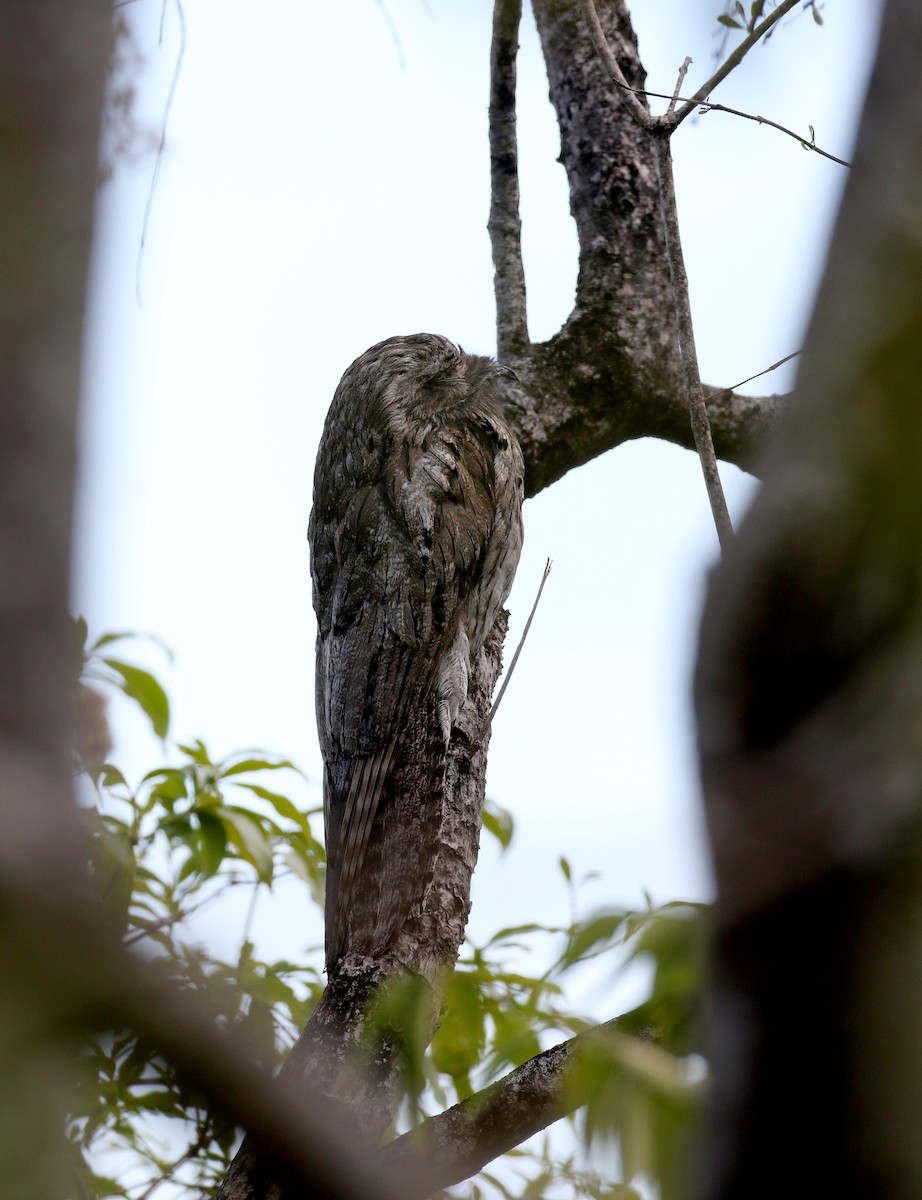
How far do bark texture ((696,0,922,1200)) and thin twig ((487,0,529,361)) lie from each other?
11.5ft


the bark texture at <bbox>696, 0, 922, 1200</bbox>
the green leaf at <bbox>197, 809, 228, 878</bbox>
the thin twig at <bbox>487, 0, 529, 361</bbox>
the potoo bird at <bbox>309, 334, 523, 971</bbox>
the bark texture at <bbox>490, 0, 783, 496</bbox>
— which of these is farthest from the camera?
the thin twig at <bbox>487, 0, 529, 361</bbox>

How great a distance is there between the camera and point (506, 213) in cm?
422

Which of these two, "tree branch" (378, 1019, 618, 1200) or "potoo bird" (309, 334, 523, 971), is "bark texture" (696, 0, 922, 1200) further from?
"potoo bird" (309, 334, 523, 971)

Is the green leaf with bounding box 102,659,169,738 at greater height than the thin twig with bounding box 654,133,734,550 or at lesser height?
lesser

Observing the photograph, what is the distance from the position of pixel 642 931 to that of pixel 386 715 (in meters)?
2.43

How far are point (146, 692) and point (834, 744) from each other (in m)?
2.29

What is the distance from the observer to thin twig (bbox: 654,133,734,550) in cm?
250

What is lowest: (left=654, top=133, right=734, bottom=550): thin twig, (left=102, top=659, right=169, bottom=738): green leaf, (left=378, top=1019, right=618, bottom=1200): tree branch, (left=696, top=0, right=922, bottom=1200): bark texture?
(left=696, top=0, right=922, bottom=1200): bark texture

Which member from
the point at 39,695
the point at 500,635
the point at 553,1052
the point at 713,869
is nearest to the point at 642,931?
the point at 713,869

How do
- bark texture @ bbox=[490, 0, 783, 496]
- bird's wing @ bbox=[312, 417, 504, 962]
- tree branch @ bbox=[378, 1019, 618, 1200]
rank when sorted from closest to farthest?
1. tree branch @ bbox=[378, 1019, 618, 1200]
2. bird's wing @ bbox=[312, 417, 504, 962]
3. bark texture @ bbox=[490, 0, 783, 496]

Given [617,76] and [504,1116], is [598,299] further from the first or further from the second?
[504,1116]

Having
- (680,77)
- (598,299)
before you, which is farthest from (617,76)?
(598,299)

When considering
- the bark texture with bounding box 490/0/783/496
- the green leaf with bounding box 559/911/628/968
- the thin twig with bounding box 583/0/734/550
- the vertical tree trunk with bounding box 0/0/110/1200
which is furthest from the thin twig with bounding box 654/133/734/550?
the vertical tree trunk with bounding box 0/0/110/1200

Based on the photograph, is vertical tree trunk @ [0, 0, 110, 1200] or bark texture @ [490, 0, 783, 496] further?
bark texture @ [490, 0, 783, 496]
